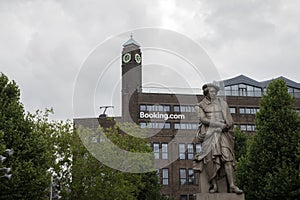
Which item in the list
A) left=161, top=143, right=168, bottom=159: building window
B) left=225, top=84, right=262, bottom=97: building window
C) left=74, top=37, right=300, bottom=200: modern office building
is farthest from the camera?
left=225, top=84, right=262, bottom=97: building window

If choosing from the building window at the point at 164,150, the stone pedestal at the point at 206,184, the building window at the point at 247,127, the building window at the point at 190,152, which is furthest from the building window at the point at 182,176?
the stone pedestal at the point at 206,184

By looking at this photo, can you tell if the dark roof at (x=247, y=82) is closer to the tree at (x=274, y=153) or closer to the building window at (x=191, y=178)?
the building window at (x=191, y=178)

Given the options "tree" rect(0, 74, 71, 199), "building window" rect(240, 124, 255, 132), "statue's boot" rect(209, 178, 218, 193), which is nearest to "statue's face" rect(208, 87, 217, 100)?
"statue's boot" rect(209, 178, 218, 193)

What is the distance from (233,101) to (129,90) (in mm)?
15959

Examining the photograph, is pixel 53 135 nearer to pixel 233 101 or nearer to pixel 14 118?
pixel 14 118

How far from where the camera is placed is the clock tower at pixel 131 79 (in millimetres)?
68500

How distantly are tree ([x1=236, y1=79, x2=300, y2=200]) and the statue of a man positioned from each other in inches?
580

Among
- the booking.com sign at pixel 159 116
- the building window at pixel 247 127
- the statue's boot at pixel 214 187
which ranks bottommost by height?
the statue's boot at pixel 214 187

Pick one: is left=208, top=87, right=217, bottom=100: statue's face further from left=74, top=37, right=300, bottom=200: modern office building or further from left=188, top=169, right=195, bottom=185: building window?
left=188, top=169, right=195, bottom=185: building window

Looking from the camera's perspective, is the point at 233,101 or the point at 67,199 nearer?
the point at 67,199

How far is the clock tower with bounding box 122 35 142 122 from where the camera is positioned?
68.5 meters

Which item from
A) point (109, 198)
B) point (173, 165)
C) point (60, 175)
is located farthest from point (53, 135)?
point (173, 165)

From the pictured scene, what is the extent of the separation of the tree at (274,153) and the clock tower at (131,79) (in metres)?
37.8

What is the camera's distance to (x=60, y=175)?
116 ft
